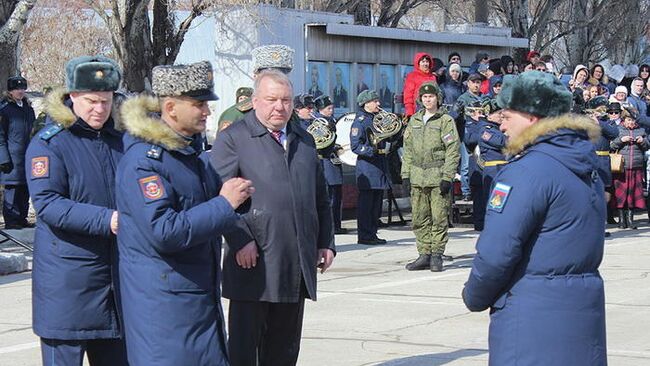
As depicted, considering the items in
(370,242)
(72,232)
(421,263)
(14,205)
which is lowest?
(370,242)

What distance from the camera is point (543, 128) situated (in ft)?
16.3

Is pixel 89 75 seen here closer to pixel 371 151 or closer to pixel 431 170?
pixel 431 170

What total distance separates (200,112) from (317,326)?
171 inches

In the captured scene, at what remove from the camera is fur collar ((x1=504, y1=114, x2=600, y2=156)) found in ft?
16.3

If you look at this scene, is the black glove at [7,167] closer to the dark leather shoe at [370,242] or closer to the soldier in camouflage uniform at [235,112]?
the dark leather shoe at [370,242]

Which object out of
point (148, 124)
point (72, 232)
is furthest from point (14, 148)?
point (148, 124)

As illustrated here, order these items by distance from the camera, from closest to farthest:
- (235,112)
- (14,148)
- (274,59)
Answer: (274,59), (235,112), (14,148)

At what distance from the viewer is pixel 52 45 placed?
42.3 m

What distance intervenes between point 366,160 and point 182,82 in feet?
34.5

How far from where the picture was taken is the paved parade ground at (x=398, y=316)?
845 centimetres

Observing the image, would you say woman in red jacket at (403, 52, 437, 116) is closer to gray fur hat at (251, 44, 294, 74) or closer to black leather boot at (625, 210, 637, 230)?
black leather boot at (625, 210, 637, 230)

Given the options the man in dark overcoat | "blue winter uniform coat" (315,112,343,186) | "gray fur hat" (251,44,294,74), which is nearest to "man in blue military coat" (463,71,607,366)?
the man in dark overcoat

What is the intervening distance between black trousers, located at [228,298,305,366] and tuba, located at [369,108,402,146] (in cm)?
928

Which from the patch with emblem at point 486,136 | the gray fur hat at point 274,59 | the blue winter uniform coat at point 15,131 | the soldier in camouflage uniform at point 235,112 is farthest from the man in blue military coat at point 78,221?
the blue winter uniform coat at point 15,131
